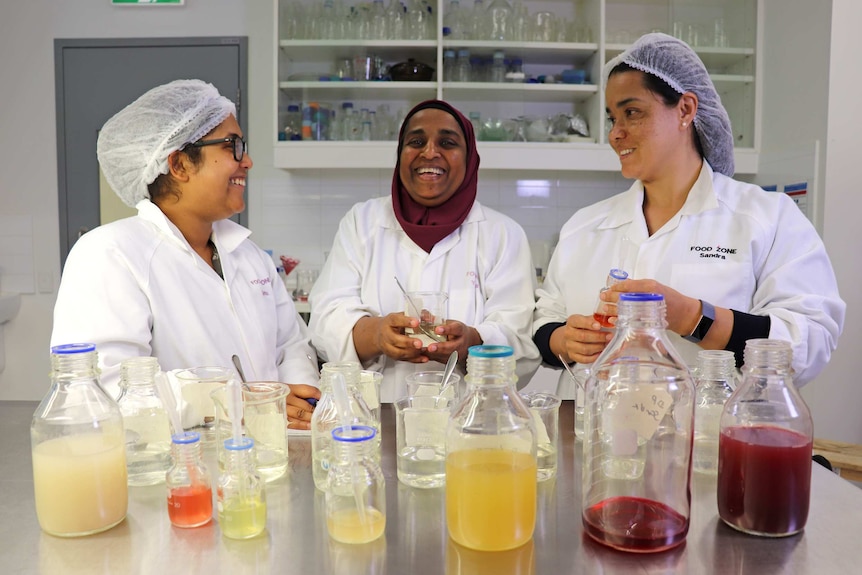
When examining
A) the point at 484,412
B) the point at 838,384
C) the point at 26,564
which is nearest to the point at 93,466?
the point at 26,564

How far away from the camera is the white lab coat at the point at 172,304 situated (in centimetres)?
143

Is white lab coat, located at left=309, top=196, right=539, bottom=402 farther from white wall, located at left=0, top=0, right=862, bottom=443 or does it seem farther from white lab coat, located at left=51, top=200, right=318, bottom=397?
white wall, located at left=0, top=0, right=862, bottom=443

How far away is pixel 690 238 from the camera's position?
1.75 meters

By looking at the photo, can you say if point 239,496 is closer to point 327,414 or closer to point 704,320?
point 327,414

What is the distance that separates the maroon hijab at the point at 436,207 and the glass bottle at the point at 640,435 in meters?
1.30

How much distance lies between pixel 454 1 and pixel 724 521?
3391mm

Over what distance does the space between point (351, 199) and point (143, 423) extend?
10.4 ft

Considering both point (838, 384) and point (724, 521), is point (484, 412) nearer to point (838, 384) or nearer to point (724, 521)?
point (724, 521)

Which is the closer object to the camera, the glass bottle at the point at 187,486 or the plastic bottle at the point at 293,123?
the glass bottle at the point at 187,486

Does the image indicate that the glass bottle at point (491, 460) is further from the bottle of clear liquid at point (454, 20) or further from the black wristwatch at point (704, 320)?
the bottle of clear liquid at point (454, 20)

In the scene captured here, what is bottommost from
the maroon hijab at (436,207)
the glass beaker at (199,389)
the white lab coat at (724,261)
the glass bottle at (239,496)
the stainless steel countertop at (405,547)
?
the stainless steel countertop at (405,547)

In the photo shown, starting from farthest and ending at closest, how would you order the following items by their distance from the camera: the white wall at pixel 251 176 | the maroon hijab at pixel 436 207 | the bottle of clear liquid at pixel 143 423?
the white wall at pixel 251 176, the maroon hijab at pixel 436 207, the bottle of clear liquid at pixel 143 423

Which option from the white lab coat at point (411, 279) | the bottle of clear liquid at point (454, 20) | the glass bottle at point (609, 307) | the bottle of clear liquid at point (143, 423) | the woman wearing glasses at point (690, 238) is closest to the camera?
the bottle of clear liquid at point (143, 423)

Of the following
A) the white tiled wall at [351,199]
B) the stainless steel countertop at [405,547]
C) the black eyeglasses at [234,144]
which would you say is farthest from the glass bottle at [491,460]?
Answer: the white tiled wall at [351,199]
